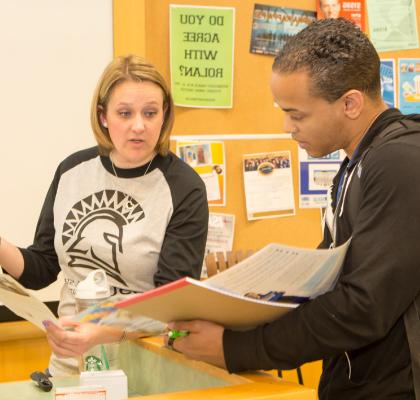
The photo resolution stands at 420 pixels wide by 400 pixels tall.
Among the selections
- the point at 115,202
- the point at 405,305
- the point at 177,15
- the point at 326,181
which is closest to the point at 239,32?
the point at 177,15

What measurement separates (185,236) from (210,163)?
1.08 meters

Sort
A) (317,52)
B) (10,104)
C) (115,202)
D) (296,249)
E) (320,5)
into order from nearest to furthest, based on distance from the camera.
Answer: (296,249) < (317,52) < (115,202) < (10,104) < (320,5)

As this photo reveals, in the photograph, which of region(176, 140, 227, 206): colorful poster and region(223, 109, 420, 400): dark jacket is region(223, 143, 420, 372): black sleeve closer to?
region(223, 109, 420, 400): dark jacket

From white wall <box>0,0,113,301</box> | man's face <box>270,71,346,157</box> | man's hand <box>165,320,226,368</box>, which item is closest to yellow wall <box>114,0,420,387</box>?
white wall <box>0,0,113,301</box>

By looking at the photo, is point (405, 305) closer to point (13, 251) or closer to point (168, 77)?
point (13, 251)

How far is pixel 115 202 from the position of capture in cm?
182

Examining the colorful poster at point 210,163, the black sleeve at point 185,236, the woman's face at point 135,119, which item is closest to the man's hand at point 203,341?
the black sleeve at point 185,236

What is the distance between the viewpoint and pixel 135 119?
1.83m

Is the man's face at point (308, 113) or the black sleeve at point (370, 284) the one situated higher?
the man's face at point (308, 113)

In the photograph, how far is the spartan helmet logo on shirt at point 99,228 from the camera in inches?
69.5

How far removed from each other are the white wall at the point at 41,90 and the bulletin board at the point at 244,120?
10.8 inches

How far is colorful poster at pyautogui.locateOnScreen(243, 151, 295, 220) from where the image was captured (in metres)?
2.85

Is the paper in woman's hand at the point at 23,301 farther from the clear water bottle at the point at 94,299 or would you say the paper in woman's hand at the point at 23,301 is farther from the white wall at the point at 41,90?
the white wall at the point at 41,90

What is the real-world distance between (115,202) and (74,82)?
787mm
